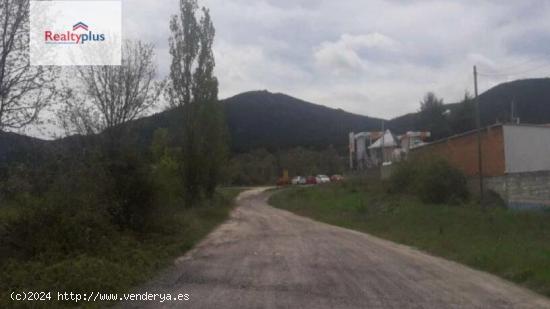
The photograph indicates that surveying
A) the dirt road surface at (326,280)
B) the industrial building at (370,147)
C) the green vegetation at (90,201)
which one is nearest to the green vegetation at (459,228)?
the dirt road surface at (326,280)

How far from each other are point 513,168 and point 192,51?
19.1 m

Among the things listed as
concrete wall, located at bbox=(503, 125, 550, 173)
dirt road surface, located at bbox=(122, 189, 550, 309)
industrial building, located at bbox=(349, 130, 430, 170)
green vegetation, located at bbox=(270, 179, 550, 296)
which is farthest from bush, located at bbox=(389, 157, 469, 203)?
industrial building, located at bbox=(349, 130, 430, 170)

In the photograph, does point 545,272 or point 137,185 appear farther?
point 137,185

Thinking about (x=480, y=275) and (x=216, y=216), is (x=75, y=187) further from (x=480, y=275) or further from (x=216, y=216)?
(x=216, y=216)

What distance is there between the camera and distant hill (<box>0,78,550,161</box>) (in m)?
76.7

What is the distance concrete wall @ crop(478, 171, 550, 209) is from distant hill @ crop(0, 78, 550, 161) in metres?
32.3

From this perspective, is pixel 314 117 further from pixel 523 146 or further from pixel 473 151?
pixel 523 146

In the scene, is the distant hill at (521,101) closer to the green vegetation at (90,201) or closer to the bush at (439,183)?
the bush at (439,183)

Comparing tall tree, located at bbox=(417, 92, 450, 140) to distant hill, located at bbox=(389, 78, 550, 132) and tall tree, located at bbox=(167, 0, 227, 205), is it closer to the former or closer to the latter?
distant hill, located at bbox=(389, 78, 550, 132)

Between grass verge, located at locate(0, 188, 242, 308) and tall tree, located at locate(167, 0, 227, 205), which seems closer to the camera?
grass verge, located at locate(0, 188, 242, 308)

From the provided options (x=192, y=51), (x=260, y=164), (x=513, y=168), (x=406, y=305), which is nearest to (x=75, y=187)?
(x=406, y=305)

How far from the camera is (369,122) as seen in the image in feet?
443

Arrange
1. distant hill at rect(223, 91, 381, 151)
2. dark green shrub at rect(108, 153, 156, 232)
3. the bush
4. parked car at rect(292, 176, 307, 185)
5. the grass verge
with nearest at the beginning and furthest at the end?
1. the grass verge
2. dark green shrub at rect(108, 153, 156, 232)
3. the bush
4. parked car at rect(292, 176, 307, 185)
5. distant hill at rect(223, 91, 381, 151)

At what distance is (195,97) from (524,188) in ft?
58.2
